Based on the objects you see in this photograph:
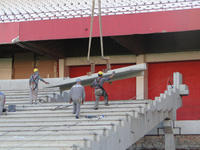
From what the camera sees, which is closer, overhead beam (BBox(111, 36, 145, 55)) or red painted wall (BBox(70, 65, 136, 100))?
overhead beam (BBox(111, 36, 145, 55))

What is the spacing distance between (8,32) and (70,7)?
486 cm

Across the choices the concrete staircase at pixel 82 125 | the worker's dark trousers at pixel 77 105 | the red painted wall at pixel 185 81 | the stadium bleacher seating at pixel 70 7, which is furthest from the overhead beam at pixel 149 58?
the worker's dark trousers at pixel 77 105

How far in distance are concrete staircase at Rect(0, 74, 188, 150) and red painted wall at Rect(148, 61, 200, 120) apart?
5.44 m

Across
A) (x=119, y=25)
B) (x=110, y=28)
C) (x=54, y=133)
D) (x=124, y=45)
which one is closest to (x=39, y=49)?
(x=110, y=28)

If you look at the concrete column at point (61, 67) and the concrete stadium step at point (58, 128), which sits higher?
the concrete column at point (61, 67)

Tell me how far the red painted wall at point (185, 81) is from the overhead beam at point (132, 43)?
1.43 metres

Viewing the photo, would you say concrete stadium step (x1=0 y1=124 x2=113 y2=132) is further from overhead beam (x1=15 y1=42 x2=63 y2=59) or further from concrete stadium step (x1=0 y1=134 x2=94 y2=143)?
overhead beam (x1=15 y1=42 x2=63 y2=59)

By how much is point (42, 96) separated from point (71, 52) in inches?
260

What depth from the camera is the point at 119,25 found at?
1984 cm

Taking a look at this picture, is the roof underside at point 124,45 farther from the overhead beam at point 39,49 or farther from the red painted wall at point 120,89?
the red painted wall at point 120,89

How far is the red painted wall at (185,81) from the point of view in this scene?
71.8 ft

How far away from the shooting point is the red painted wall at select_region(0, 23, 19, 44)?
2238 cm

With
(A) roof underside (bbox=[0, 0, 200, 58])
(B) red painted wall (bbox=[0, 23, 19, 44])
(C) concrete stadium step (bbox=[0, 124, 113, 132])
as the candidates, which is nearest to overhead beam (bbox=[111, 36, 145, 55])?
(A) roof underside (bbox=[0, 0, 200, 58])

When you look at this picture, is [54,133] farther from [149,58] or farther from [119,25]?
[149,58]
